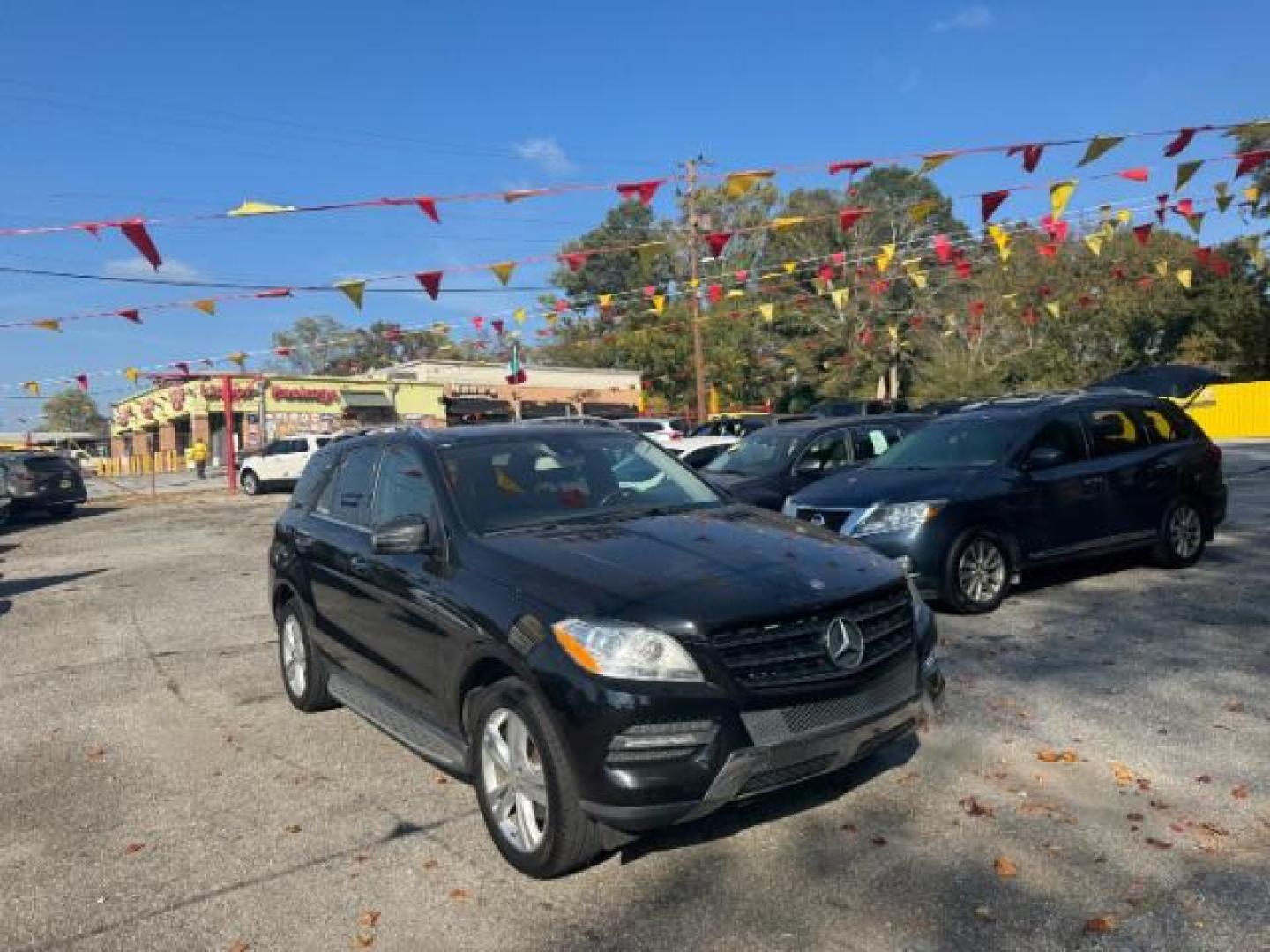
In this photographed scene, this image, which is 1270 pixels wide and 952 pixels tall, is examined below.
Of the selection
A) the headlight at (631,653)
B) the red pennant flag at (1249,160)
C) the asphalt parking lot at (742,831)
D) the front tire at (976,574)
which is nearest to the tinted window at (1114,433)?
the front tire at (976,574)

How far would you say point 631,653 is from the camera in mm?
3381

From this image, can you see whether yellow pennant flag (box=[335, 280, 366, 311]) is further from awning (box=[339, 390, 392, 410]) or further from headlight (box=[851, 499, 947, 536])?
awning (box=[339, 390, 392, 410])

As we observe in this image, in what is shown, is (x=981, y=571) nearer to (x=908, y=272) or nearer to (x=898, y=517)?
(x=898, y=517)

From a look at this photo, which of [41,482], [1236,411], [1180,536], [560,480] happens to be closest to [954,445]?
[1180,536]

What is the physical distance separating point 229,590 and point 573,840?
8.58 m

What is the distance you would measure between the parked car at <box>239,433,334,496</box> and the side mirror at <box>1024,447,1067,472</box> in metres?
25.1

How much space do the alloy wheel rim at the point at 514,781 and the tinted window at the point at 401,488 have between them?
1103 mm

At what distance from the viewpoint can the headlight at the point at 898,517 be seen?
289 inches

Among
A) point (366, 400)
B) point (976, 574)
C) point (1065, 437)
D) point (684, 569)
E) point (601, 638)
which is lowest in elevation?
point (976, 574)

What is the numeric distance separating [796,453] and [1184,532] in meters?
3.91

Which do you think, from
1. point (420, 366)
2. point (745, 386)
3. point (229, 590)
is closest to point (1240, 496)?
point (229, 590)

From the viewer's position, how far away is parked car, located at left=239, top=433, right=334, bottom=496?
30078 millimetres

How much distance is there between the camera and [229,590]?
35.9ft

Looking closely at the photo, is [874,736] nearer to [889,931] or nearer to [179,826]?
[889,931]
